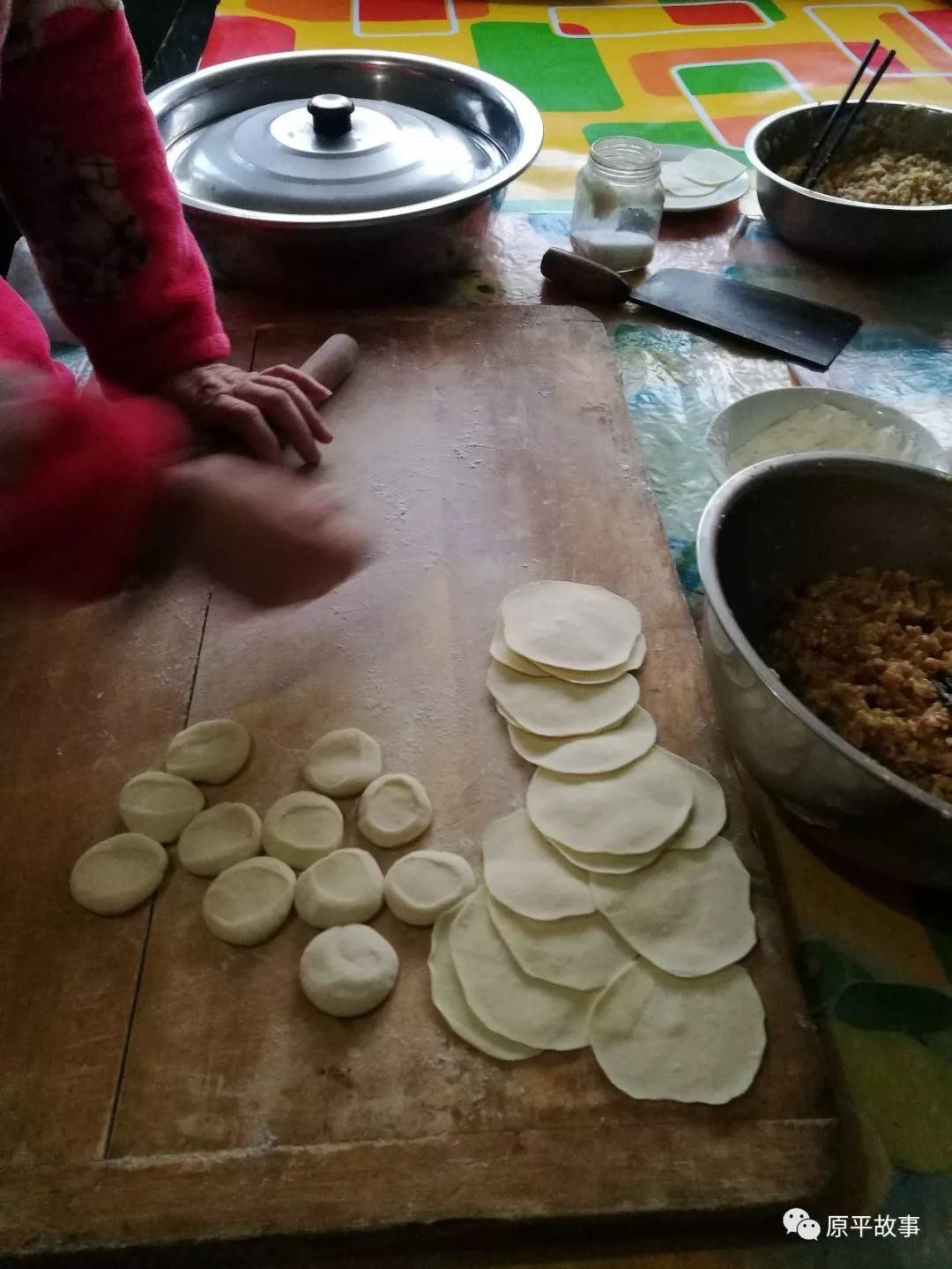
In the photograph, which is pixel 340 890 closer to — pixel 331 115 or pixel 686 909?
pixel 686 909

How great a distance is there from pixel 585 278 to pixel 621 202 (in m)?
0.17

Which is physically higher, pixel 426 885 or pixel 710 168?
pixel 710 168

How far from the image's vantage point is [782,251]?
1.62m

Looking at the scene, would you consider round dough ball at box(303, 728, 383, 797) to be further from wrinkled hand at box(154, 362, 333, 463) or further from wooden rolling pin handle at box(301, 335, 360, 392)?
wooden rolling pin handle at box(301, 335, 360, 392)

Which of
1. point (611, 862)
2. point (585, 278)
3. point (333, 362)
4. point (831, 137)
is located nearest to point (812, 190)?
point (831, 137)

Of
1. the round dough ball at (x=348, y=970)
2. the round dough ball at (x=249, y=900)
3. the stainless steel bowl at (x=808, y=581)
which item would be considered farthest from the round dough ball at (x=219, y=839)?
the stainless steel bowl at (x=808, y=581)

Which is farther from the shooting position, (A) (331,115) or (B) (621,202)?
(B) (621,202)

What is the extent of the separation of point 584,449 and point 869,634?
0.49 meters

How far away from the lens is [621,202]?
1516 mm

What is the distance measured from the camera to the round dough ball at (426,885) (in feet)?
2.56

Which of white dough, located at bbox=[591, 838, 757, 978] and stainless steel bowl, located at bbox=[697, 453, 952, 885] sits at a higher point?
stainless steel bowl, located at bbox=[697, 453, 952, 885]

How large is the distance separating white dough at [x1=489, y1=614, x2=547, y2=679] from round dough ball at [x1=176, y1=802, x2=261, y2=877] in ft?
1.00

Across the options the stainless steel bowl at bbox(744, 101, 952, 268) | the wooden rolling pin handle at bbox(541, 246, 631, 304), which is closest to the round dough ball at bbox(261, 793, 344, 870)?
the wooden rolling pin handle at bbox(541, 246, 631, 304)

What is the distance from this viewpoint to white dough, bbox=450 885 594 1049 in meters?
0.71
